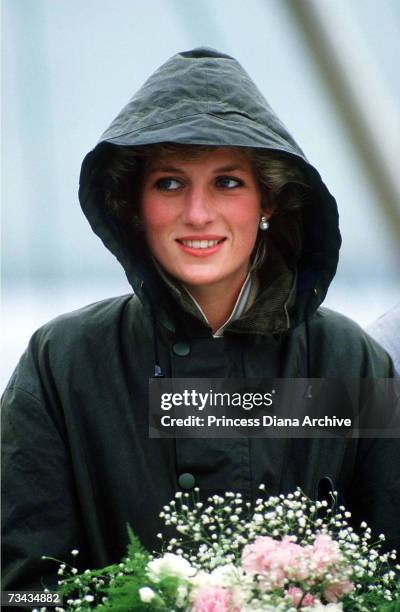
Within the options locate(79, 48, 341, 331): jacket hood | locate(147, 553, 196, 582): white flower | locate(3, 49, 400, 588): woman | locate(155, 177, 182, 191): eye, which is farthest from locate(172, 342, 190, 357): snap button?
locate(147, 553, 196, 582): white flower

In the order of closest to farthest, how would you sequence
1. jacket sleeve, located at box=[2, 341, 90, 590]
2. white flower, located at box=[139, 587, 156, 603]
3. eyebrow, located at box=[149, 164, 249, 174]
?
white flower, located at box=[139, 587, 156, 603], jacket sleeve, located at box=[2, 341, 90, 590], eyebrow, located at box=[149, 164, 249, 174]

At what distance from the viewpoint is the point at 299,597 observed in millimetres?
1103

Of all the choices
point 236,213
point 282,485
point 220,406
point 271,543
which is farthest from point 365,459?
point 271,543

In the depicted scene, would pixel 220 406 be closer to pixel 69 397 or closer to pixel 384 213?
pixel 69 397

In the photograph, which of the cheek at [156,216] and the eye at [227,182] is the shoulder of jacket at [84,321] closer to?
the cheek at [156,216]

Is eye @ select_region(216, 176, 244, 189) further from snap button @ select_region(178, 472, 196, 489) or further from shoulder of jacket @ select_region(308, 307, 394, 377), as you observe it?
snap button @ select_region(178, 472, 196, 489)

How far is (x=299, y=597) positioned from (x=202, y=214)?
828 millimetres

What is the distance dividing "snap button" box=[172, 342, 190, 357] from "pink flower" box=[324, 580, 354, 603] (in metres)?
0.77

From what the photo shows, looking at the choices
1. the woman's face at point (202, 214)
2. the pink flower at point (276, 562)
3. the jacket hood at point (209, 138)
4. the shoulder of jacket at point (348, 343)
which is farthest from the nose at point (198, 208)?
the pink flower at point (276, 562)

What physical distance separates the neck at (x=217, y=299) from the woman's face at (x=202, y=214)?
0.08 meters

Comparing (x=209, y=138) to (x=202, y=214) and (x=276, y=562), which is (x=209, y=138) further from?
(x=276, y=562)

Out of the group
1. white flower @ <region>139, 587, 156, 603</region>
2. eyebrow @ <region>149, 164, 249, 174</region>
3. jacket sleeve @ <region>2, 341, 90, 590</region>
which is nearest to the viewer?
white flower @ <region>139, 587, 156, 603</region>

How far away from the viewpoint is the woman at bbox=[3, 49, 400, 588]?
67.5 inches

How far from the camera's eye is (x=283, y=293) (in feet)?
6.15
